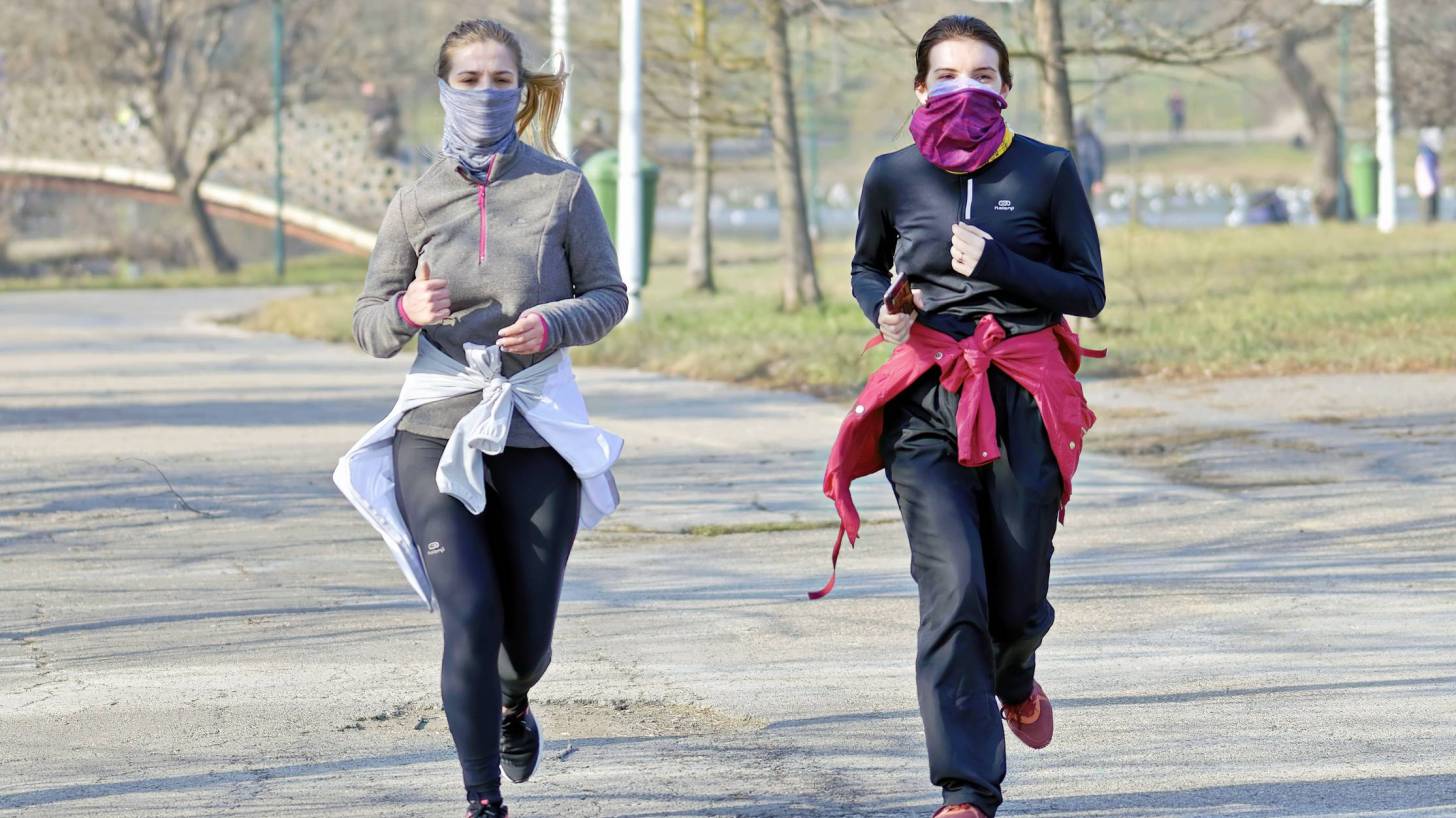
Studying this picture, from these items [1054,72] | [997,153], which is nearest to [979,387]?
[997,153]

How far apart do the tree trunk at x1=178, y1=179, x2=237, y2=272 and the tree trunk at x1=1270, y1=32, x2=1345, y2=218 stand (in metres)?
17.5

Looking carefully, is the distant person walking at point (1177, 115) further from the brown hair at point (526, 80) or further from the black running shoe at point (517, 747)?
the black running shoe at point (517, 747)

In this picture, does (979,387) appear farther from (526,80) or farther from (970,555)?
(526,80)

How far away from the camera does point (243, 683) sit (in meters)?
6.07

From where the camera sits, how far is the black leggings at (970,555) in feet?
14.5

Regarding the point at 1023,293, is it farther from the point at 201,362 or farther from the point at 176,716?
the point at 201,362

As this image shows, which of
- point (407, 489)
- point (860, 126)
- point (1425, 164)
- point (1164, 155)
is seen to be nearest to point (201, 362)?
point (407, 489)

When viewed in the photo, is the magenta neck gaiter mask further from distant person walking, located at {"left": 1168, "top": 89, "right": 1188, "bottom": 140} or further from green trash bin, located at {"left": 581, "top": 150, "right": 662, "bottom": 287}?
distant person walking, located at {"left": 1168, "top": 89, "right": 1188, "bottom": 140}

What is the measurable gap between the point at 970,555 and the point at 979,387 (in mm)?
349

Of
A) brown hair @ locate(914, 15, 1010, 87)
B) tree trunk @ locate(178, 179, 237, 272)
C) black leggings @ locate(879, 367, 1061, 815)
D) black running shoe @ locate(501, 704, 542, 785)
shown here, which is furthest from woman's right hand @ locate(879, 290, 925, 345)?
tree trunk @ locate(178, 179, 237, 272)

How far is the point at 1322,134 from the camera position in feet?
119

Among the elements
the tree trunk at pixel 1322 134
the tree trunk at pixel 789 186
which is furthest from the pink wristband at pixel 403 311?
the tree trunk at pixel 1322 134

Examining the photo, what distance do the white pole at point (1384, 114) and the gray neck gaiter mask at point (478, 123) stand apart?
79.5ft

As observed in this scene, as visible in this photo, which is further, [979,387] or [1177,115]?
[1177,115]
